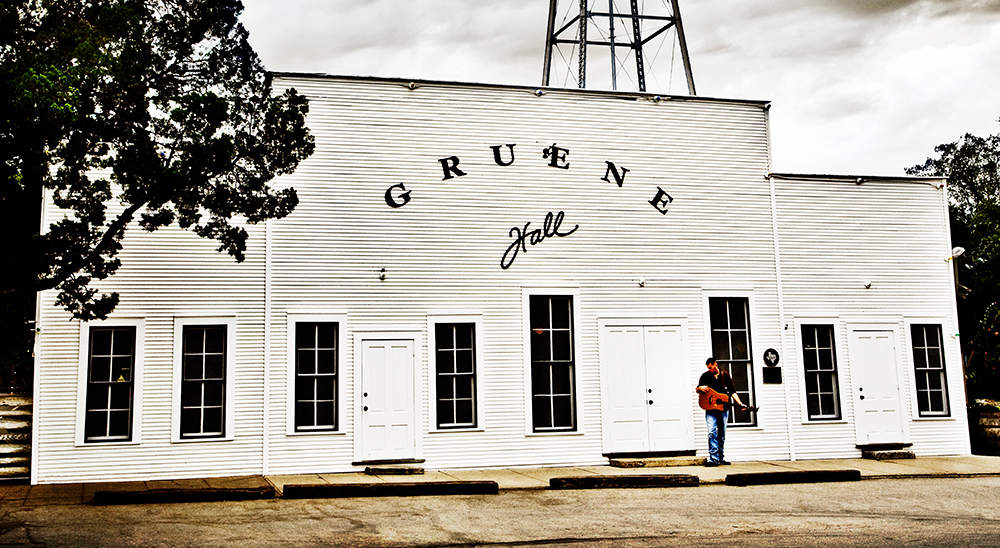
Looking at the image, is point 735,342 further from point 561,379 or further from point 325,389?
point 325,389

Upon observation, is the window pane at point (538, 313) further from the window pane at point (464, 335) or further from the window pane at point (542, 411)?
the window pane at point (542, 411)

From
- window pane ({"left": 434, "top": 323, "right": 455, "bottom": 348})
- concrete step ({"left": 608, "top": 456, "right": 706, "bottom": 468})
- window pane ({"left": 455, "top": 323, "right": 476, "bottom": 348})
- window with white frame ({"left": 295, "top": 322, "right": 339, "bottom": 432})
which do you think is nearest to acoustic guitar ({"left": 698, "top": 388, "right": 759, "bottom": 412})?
concrete step ({"left": 608, "top": 456, "right": 706, "bottom": 468})

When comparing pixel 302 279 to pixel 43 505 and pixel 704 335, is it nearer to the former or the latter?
pixel 43 505

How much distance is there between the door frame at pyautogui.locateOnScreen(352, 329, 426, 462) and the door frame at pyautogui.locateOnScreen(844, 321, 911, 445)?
7984 millimetres

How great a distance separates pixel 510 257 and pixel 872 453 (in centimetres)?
755

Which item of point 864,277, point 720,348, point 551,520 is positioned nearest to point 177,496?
point 551,520

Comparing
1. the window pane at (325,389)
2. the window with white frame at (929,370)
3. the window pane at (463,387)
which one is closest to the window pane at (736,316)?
the window with white frame at (929,370)

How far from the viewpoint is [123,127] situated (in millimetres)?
11305

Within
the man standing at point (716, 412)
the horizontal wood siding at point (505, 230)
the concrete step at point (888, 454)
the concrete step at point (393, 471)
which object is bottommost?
the concrete step at point (888, 454)

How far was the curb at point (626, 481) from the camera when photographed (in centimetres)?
1288

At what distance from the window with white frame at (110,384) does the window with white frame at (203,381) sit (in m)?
0.79

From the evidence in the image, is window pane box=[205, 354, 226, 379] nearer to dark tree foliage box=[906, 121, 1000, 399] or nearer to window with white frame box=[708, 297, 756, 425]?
window with white frame box=[708, 297, 756, 425]

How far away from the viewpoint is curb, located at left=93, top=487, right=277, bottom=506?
1116cm

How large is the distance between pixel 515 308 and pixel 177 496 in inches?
253
